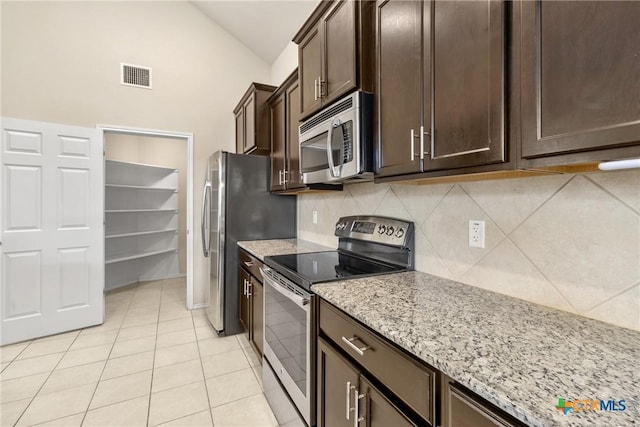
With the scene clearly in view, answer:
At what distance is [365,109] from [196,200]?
2.80m

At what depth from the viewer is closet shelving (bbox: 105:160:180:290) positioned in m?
4.36

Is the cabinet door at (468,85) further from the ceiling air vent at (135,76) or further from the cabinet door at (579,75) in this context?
the ceiling air vent at (135,76)

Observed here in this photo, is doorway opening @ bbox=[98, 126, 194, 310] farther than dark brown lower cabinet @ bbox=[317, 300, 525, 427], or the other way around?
doorway opening @ bbox=[98, 126, 194, 310]

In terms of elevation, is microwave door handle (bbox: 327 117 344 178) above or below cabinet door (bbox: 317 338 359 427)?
above

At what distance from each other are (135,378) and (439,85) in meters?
2.61

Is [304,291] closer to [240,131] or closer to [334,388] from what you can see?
[334,388]

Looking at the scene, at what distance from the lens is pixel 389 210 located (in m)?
1.80

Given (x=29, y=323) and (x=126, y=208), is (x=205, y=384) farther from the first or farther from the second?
(x=126, y=208)

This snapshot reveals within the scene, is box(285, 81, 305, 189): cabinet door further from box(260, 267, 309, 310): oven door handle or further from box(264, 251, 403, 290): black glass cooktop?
box(260, 267, 309, 310): oven door handle

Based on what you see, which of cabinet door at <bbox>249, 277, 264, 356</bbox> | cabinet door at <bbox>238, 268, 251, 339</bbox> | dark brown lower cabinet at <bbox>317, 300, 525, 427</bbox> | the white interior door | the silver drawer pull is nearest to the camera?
dark brown lower cabinet at <bbox>317, 300, 525, 427</bbox>

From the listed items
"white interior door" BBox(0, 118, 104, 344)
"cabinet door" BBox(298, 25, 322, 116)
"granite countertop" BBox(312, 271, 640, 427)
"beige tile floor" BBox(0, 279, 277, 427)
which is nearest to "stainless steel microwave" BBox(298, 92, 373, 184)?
"cabinet door" BBox(298, 25, 322, 116)

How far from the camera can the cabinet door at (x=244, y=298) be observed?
2540 mm

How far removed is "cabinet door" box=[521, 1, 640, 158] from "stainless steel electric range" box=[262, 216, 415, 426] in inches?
35.3

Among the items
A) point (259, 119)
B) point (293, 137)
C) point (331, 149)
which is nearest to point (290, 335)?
point (331, 149)
